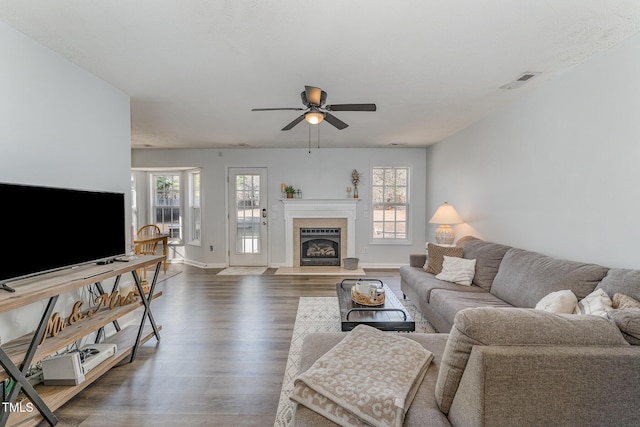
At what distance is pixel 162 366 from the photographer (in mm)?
2498

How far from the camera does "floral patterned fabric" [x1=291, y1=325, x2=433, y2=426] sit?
46.0 inches

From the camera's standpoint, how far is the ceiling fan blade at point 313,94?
95.2 inches

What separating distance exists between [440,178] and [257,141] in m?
3.54

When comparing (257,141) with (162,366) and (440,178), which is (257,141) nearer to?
(440,178)

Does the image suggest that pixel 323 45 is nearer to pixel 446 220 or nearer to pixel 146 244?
pixel 446 220

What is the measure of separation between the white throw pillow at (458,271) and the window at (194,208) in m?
5.15

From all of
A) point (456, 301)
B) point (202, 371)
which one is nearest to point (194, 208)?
point (202, 371)

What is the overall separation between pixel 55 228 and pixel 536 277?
380 centimetres

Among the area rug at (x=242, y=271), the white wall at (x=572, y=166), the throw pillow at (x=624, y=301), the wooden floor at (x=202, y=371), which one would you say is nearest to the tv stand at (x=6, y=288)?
the wooden floor at (x=202, y=371)

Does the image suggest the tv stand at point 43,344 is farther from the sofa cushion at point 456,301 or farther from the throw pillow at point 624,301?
the throw pillow at point 624,301

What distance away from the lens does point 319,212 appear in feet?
20.5

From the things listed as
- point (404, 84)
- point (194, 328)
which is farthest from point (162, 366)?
point (404, 84)

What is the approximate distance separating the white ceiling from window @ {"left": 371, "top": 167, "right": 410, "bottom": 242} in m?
2.81

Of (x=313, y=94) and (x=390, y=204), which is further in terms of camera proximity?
(x=390, y=204)
